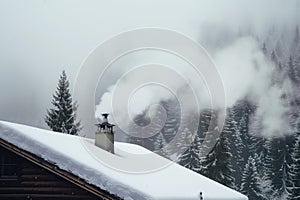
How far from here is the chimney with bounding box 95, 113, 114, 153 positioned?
46.5 ft

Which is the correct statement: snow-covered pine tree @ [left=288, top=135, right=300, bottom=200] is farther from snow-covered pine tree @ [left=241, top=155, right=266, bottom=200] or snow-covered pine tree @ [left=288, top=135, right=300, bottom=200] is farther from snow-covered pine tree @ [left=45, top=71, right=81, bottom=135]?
snow-covered pine tree @ [left=45, top=71, right=81, bottom=135]

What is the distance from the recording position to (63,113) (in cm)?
3903

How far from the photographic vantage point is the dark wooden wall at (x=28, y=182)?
379 inches

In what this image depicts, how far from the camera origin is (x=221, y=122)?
122ft

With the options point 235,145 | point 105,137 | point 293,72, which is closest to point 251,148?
point 235,145

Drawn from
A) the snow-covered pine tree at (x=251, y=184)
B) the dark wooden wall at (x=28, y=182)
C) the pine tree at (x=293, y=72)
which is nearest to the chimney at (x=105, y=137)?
the dark wooden wall at (x=28, y=182)

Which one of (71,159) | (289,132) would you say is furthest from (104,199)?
(289,132)

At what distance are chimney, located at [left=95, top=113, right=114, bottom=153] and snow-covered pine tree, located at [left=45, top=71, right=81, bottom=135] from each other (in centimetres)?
2343

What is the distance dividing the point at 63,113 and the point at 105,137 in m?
25.5

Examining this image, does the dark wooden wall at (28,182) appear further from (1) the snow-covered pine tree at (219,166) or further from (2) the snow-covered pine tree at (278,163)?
(2) the snow-covered pine tree at (278,163)

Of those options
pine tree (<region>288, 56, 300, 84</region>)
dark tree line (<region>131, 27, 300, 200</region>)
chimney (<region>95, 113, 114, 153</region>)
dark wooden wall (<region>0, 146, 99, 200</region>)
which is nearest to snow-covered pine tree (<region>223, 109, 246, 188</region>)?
dark tree line (<region>131, 27, 300, 200</region>)

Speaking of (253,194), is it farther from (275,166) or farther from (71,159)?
(71,159)

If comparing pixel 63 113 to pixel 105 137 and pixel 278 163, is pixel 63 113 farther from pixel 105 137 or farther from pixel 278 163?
pixel 105 137

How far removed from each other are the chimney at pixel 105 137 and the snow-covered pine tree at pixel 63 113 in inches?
922
